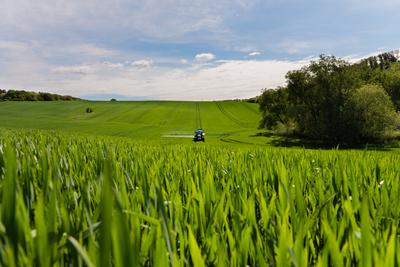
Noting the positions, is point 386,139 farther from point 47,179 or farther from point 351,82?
point 47,179

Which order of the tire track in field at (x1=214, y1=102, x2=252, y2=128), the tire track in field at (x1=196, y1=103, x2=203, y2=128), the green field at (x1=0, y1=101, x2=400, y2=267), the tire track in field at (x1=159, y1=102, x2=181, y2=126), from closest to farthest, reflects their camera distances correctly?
the green field at (x1=0, y1=101, x2=400, y2=267) → the tire track in field at (x1=196, y1=103, x2=203, y2=128) → the tire track in field at (x1=214, y1=102, x2=252, y2=128) → the tire track in field at (x1=159, y1=102, x2=181, y2=126)

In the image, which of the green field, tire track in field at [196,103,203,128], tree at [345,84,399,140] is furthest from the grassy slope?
the green field

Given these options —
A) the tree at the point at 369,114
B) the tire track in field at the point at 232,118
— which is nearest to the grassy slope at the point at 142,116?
the tire track in field at the point at 232,118

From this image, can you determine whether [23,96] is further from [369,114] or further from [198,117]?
[369,114]

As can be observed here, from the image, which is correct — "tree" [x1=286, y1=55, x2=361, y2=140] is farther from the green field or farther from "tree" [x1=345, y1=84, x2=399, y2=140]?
the green field

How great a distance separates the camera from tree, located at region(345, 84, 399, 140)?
184ft

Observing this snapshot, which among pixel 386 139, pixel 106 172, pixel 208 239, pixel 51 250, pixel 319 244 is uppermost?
pixel 106 172

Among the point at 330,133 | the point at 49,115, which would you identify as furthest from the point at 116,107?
the point at 330,133

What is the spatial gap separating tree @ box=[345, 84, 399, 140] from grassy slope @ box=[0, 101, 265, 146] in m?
30.3

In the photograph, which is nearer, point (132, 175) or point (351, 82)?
point (132, 175)

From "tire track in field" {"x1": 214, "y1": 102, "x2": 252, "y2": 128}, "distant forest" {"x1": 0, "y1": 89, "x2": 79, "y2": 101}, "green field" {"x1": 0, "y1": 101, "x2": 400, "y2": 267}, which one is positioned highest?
"distant forest" {"x1": 0, "y1": 89, "x2": 79, "y2": 101}

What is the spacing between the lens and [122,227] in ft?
1.64

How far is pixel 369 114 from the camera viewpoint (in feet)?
183

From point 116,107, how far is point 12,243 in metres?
126
